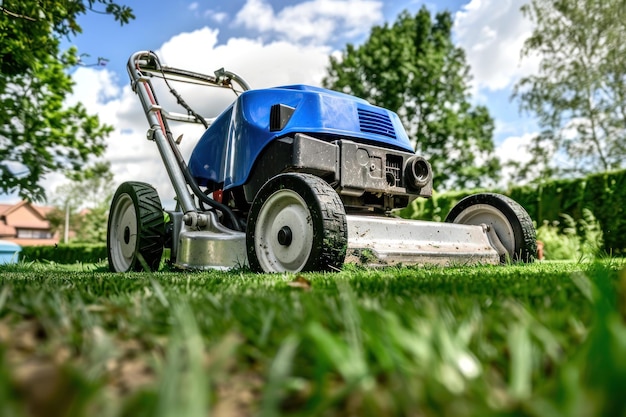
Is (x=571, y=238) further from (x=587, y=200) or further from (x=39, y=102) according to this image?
(x=39, y=102)

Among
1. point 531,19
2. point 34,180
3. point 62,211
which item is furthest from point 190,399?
point 62,211

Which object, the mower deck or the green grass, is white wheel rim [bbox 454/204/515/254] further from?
the green grass

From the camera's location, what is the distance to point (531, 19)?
74.8 feet

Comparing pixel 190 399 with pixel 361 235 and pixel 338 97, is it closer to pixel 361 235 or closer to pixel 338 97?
pixel 361 235

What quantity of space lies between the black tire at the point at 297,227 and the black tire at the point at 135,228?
1.08 meters

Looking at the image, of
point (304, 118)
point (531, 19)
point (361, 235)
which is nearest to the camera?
point (361, 235)

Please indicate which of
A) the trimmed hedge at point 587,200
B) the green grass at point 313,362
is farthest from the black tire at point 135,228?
the trimmed hedge at point 587,200

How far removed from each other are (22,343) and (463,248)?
3438 millimetres

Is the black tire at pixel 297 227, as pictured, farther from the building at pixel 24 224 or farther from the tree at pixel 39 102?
the building at pixel 24 224

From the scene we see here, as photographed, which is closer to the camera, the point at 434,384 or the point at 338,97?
the point at 434,384

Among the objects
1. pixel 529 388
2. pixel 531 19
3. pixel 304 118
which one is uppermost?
pixel 531 19

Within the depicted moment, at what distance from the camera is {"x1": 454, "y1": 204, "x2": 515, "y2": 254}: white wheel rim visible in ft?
13.6

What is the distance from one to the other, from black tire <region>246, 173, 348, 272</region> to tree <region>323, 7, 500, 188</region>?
65.5 ft

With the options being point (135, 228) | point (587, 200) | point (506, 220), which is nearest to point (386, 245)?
point (506, 220)
